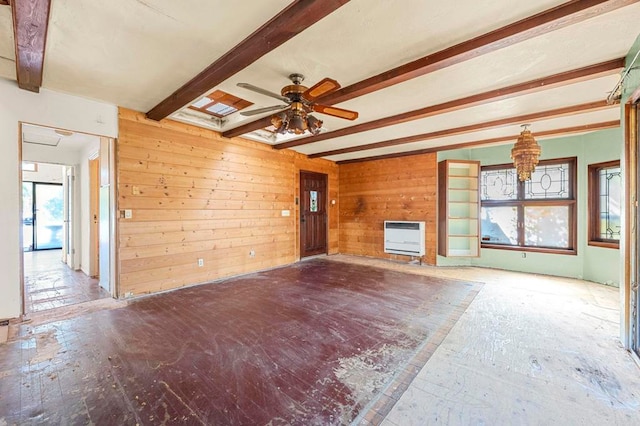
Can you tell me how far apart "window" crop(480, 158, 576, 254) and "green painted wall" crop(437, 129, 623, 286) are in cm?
11

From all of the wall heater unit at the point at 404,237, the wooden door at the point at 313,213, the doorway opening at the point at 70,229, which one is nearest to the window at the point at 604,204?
the wall heater unit at the point at 404,237

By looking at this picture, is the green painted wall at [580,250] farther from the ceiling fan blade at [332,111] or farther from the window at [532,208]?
the ceiling fan blade at [332,111]

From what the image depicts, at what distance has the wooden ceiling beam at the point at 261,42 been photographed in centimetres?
162

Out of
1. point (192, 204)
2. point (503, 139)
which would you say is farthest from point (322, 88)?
point (503, 139)

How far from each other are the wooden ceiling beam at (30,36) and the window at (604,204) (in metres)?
6.77

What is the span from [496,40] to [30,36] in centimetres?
332

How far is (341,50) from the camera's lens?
219 centimetres

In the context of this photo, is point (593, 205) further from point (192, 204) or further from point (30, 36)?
point (30, 36)

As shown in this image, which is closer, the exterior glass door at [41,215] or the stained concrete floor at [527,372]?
the stained concrete floor at [527,372]

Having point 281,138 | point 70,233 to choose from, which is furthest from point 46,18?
point 70,233

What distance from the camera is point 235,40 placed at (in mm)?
2059

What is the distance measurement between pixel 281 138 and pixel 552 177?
16.5 feet

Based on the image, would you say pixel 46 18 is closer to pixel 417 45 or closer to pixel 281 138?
pixel 417 45

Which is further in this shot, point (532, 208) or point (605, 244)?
point (532, 208)
